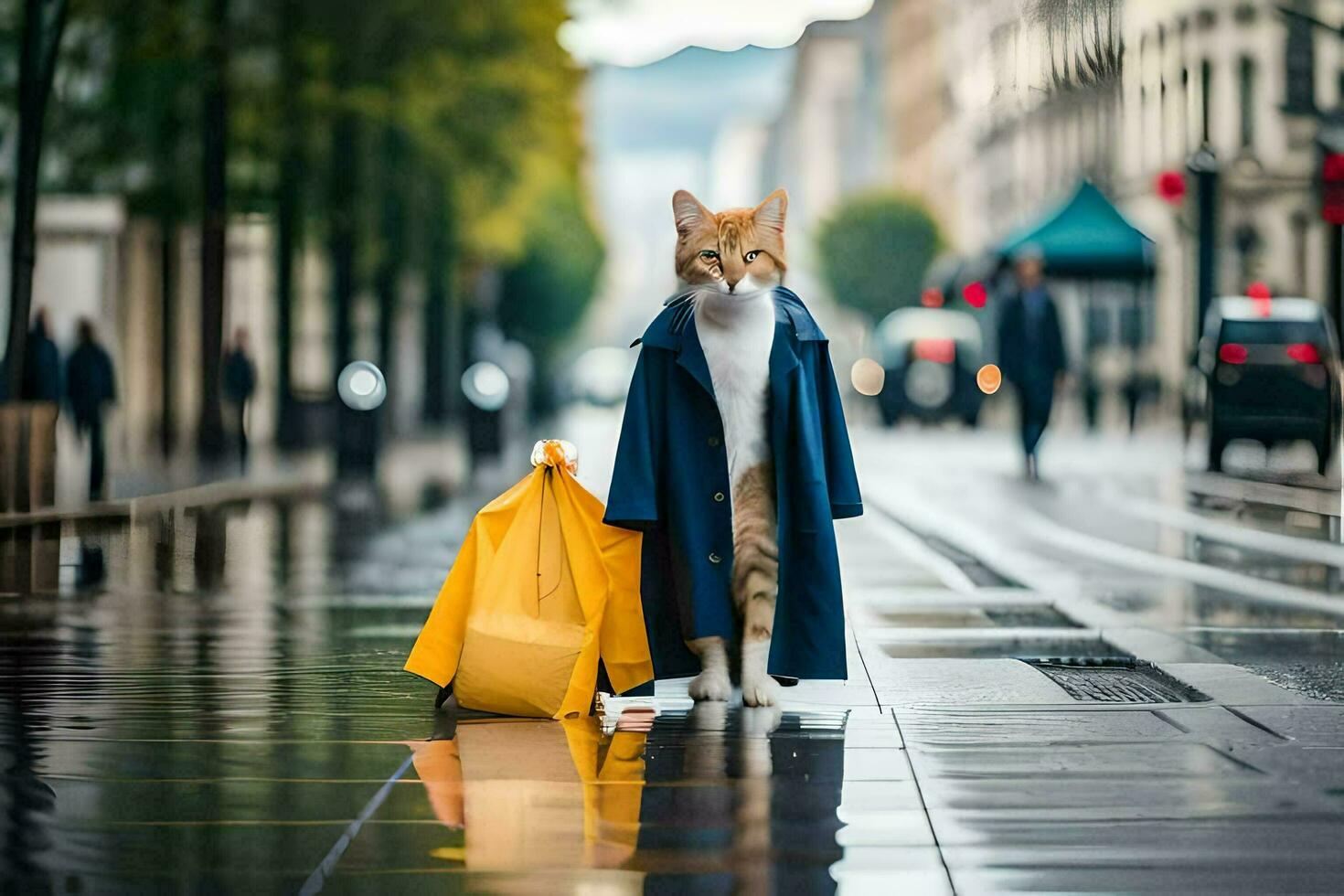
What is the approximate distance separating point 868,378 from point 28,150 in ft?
107

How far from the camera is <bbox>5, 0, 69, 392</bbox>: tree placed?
1820cm

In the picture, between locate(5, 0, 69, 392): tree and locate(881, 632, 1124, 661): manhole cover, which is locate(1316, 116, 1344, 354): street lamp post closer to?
locate(5, 0, 69, 392): tree

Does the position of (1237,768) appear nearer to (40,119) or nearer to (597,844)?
(597,844)

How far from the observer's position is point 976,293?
43812mm

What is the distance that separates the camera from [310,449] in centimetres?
3114

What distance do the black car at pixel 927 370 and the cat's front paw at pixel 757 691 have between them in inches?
1358

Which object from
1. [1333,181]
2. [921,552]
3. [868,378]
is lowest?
[921,552]

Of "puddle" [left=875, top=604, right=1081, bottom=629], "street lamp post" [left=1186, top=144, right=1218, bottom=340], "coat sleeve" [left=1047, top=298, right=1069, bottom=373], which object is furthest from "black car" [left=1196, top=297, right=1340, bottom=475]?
"puddle" [left=875, top=604, right=1081, bottom=629]

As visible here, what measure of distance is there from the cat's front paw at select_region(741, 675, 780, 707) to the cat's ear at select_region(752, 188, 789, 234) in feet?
4.78

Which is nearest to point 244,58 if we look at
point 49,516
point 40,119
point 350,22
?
point 350,22

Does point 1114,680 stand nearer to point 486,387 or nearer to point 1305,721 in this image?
point 1305,721

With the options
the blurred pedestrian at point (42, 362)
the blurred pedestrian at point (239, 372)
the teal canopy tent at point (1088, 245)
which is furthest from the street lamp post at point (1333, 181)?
the blurred pedestrian at point (42, 362)

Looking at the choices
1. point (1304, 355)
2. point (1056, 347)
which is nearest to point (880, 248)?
point (1304, 355)

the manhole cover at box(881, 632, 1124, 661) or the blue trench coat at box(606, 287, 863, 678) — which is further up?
the blue trench coat at box(606, 287, 863, 678)
